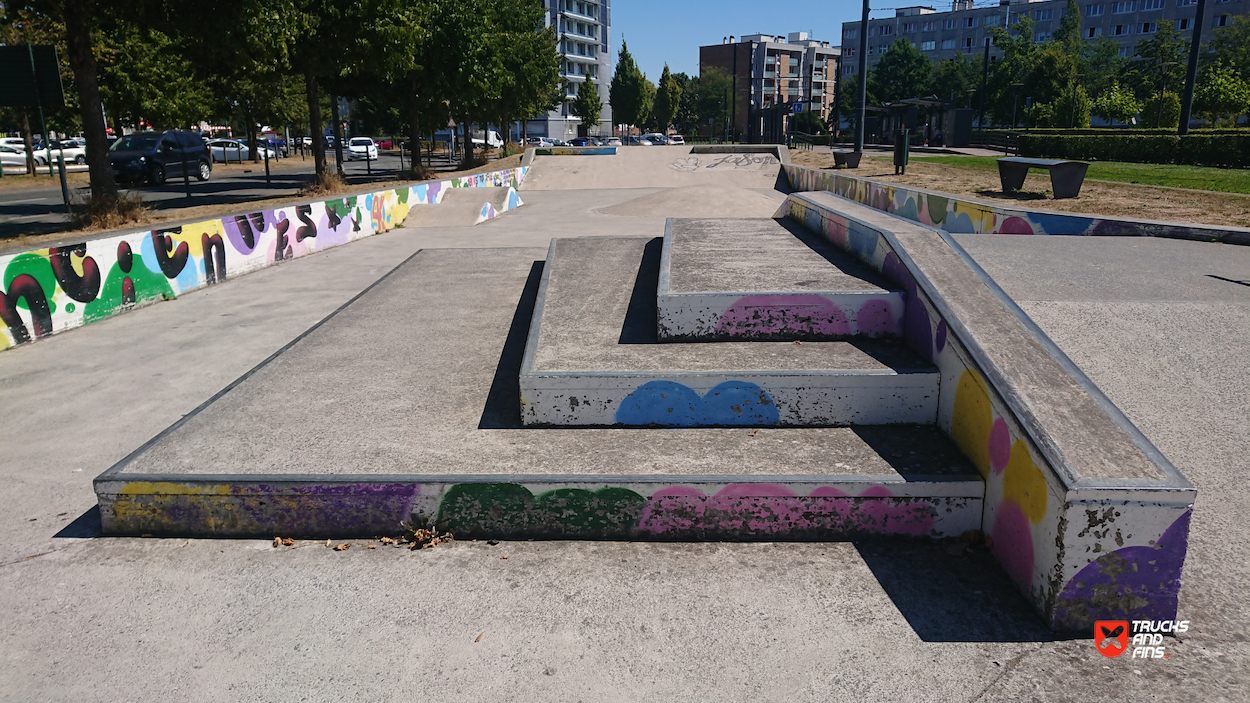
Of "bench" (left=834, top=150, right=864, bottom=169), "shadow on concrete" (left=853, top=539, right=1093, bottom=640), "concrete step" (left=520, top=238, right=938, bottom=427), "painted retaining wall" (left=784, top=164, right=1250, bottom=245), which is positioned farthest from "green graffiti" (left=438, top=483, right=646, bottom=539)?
"bench" (left=834, top=150, right=864, bottom=169)

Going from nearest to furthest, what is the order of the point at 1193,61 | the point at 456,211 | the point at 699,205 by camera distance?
the point at 456,211 → the point at 699,205 → the point at 1193,61

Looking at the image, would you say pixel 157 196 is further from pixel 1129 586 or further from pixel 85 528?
pixel 1129 586

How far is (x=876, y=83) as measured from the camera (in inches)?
3775

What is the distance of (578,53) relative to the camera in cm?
11125

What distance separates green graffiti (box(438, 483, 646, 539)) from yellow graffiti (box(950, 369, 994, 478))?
179cm

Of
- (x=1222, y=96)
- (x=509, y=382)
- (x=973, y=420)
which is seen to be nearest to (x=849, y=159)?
(x=509, y=382)

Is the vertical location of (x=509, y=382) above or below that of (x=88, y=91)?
below

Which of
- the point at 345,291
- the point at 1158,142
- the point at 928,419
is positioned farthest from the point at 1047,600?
the point at 1158,142

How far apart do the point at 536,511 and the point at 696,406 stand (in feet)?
4.23

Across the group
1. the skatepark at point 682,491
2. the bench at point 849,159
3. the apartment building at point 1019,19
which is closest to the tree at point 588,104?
the apartment building at point 1019,19

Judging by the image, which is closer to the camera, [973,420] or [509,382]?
[973,420]

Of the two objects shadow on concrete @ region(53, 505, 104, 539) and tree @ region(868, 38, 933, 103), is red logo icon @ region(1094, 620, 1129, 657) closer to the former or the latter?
shadow on concrete @ region(53, 505, 104, 539)

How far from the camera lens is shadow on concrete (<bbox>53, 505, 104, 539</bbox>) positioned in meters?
4.14

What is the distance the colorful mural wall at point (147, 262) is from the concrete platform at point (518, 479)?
14.2 feet
